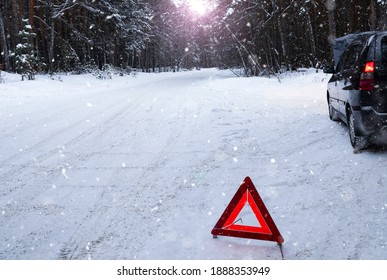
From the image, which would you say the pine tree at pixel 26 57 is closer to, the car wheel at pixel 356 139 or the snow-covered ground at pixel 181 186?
the snow-covered ground at pixel 181 186

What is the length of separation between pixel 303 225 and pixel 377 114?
2720 mm

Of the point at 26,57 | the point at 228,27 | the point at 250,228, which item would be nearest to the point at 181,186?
the point at 250,228

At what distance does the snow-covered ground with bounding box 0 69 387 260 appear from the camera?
3447mm

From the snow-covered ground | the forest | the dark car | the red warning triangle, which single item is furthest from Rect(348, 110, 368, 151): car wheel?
the forest

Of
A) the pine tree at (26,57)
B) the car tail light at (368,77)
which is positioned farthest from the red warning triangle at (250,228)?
the pine tree at (26,57)

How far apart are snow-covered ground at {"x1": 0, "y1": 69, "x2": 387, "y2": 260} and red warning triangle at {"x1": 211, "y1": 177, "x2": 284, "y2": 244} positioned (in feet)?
0.34

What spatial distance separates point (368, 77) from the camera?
564cm

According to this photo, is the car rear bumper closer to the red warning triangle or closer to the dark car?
the dark car

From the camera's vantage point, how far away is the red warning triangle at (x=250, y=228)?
3.35m

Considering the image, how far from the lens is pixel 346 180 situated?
4.89 metres

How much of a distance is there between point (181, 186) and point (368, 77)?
124 inches

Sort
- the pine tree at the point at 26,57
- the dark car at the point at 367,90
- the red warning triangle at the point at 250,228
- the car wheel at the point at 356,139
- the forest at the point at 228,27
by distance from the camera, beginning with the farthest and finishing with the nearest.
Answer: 1. the forest at the point at 228,27
2. the pine tree at the point at 26,57
3. the car wheel at the point at 356,139
4. the dark car at the point at 367,90
5. the red warning triangle at the point at 250,228

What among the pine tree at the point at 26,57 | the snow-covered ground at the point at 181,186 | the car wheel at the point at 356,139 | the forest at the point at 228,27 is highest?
the forest at the point at 228,27

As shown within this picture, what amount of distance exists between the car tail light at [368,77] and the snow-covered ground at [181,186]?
1.05 metres
